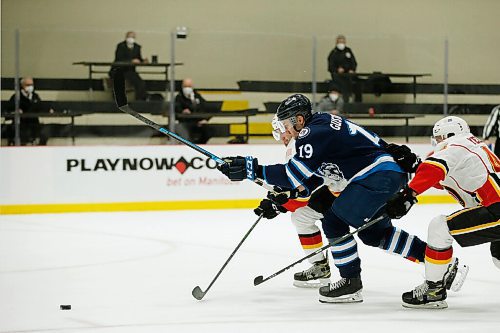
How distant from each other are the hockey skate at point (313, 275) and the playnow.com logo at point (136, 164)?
4137mm

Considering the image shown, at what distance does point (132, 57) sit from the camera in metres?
9.27

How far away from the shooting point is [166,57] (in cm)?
914

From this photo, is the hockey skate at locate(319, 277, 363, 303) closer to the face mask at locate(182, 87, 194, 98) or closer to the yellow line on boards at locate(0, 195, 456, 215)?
the yellow line on boards at locate(0, 195, 456, 215)

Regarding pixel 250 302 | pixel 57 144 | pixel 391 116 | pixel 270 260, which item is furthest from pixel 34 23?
pixel 250 302

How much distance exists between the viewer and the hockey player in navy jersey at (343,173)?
404 centimetres

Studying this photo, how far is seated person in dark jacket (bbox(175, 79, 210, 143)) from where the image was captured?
9.15m

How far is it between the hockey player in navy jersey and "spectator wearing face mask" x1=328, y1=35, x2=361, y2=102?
5.42 meters

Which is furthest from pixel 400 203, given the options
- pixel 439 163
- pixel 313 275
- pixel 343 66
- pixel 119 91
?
pixel 343 66

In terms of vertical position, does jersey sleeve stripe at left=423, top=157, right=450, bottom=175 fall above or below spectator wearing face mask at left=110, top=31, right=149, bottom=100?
below

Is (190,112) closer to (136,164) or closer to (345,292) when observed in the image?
(136,164)

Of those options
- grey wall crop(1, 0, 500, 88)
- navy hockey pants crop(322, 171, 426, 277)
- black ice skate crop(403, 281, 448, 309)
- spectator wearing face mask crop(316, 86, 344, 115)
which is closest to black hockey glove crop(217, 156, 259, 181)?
navy hockey pants crop(322, 171, 426, 277)

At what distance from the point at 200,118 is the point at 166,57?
0.68 meters

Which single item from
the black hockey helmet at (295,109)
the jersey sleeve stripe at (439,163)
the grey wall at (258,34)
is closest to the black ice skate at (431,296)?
the jersey sleeve stripe at (439,163)

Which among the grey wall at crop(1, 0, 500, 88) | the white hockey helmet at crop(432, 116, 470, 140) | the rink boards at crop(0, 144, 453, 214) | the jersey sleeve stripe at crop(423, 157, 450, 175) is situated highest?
the grey wall at crop(1, 0, 500, 88)
